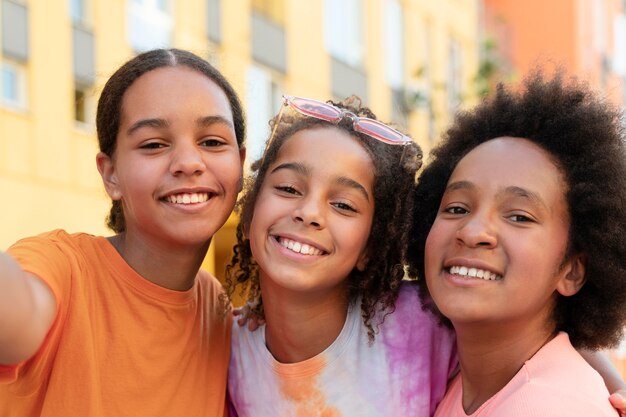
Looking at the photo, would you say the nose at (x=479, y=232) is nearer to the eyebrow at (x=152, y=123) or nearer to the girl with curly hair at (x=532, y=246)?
the girl with curly hair at (x=532, y=246)

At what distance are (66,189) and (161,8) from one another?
3107mm

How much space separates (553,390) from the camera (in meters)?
2.88

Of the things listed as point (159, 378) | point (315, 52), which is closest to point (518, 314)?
point (159, 378)

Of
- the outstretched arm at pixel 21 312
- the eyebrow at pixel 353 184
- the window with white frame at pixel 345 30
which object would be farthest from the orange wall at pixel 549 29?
the outstretched arm at pixel 21 312

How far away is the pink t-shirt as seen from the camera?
282cm

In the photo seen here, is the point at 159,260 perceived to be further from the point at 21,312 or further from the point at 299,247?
the point at 21,312

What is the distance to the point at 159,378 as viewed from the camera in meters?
3.37

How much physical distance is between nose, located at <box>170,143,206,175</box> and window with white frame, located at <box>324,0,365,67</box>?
15.3 metres

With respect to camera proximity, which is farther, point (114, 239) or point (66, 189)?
point (66, 189)

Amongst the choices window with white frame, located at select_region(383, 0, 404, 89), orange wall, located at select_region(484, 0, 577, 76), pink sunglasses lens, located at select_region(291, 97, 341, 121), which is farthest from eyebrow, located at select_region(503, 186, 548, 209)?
orange wall, located at select_region(484, 0, 577, 76)

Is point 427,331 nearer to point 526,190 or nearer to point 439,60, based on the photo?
point 526,190

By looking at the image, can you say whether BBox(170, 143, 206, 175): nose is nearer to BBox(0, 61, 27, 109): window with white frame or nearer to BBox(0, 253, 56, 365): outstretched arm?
BBox(0, 253, 56, 365): outstretched arm

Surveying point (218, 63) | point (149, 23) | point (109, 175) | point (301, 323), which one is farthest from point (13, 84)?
point (301, 323)

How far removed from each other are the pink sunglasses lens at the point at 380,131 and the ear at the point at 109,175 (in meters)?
0.91
